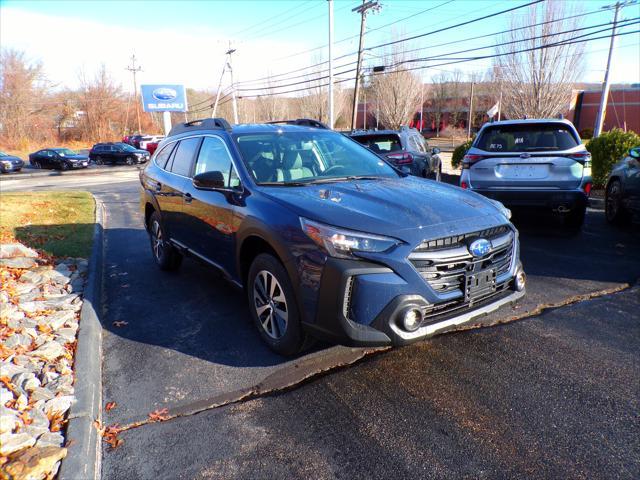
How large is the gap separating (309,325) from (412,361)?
0.96 metres

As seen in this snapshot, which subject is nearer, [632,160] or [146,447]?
[146,447]

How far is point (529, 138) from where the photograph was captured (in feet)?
22.8

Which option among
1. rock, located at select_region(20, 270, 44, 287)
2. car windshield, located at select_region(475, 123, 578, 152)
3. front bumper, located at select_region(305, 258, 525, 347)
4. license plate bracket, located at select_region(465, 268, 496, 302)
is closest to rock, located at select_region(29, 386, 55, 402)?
front bumper, located at select_region(305, 258, 525, 347)

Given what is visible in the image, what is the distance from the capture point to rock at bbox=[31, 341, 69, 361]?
11.5 ft

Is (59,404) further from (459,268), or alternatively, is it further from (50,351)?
(459,268)

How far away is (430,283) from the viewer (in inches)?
113

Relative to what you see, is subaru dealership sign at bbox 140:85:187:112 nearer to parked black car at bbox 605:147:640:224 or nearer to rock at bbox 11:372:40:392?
parked black car at bbox 605:147:640:224

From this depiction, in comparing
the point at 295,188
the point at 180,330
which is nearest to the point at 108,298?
the point at 180,330

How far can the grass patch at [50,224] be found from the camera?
22.2ft

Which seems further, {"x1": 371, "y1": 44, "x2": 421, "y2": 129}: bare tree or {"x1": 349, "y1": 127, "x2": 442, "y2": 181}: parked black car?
{"x1": 371, "y1": 44, "x2": 421, "y2": 129}: bare tree

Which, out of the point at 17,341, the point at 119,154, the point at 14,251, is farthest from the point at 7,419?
the point at 119,154

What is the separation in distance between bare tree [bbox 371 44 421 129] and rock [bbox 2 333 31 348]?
34.6 metres

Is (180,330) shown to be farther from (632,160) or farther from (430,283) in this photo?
(632,160)

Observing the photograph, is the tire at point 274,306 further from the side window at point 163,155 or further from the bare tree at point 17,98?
the bare tree at point 17,98
